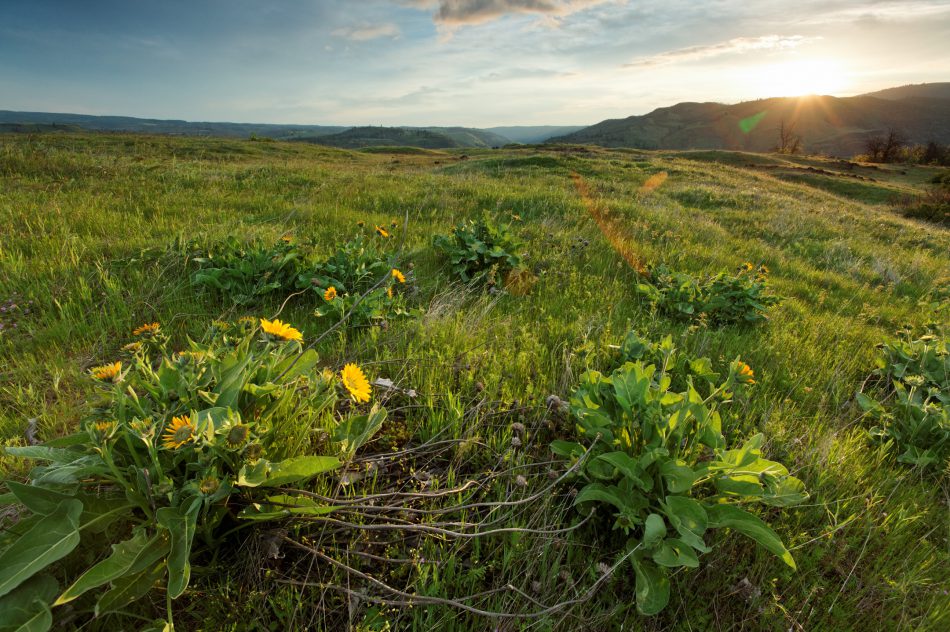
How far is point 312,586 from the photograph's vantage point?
1.42 meters

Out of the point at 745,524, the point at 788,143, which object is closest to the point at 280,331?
the point at 745,524

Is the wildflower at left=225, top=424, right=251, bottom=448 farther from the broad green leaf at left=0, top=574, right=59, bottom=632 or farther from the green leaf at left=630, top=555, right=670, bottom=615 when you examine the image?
the green leaf at left=630, top=555, right=670, bottom=615

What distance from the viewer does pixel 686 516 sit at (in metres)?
1.55

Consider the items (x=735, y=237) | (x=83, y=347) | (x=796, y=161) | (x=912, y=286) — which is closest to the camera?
(x=83, y=347)

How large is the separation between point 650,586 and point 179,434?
1.65 m

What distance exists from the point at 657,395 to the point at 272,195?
7.68 meters

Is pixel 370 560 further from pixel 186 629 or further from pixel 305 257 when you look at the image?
pixel 305 257

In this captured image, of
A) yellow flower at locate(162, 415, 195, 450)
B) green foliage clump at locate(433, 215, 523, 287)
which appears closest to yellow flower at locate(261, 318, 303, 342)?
yellow flower at locate(162, 415, 195, 450)

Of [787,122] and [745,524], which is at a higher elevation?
[787,122]

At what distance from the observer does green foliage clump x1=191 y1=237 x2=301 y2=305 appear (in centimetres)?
333

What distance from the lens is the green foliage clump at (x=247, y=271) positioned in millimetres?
3326

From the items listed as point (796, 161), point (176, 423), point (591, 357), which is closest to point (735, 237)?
point (591, 357)

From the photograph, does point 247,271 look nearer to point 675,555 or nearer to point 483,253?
point 483,253

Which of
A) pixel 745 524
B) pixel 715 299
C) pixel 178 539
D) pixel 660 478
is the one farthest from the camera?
pixel 715 299
